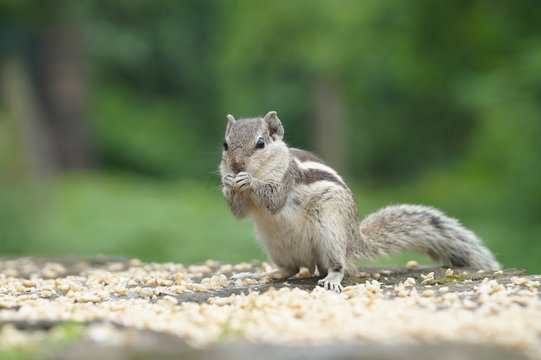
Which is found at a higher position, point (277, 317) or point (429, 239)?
point (429, 239)

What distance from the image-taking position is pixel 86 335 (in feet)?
10.8

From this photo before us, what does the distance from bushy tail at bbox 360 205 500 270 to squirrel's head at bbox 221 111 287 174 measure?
3.45 ft

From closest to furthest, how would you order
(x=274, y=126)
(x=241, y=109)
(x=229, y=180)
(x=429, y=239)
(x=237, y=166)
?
(x=229, y=180) < (x=237, y=166) < (x=274, y=126) < (x=429, y=239) < (x=241, y=109)

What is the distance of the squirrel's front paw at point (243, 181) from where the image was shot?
5480mm

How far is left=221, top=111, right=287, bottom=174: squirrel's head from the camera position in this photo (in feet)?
18.5

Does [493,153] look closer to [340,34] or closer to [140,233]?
[340,34]

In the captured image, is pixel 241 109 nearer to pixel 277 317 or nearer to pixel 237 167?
pixel 237 167

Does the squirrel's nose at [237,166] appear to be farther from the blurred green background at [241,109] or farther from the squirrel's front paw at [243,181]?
the blurred green background at [241,109]

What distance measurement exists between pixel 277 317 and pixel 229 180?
1.66m

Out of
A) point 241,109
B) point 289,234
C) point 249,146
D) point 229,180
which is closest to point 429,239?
point 289,234

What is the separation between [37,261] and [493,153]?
27.7ft

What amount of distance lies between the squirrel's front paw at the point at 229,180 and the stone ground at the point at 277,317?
2.32 feet

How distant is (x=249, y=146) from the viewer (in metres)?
5.67

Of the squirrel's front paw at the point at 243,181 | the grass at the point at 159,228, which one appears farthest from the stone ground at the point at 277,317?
the grass at the point at 159,228
